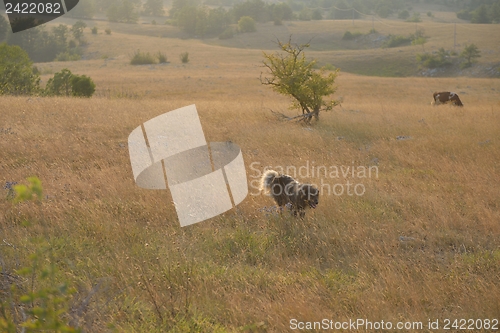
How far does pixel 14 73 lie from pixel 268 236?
20.5 meters

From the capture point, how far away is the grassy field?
4594mm

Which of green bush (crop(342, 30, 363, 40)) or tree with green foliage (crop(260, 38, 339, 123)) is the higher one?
green bush (crop(342, 30, 363, 40))

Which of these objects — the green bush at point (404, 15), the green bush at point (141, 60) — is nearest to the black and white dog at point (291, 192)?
the green bush at point (141, 60)

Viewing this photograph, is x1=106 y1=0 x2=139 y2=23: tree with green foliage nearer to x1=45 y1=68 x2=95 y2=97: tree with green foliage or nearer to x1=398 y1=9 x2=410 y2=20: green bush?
x1=398 y1=9 x2=410 y2=20: green bush

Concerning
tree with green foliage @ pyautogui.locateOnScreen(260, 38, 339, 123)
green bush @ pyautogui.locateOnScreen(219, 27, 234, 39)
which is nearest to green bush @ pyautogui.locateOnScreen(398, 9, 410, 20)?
green bush @ pyautogui.locateOnScreen(219, 27, 234, 39)

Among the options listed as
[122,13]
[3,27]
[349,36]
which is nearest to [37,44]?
[3,27]

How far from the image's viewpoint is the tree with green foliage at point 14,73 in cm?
2158

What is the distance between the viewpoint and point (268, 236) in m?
6.33

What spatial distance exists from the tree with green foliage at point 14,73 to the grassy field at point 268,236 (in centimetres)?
943

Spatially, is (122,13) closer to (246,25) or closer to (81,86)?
(246,25)

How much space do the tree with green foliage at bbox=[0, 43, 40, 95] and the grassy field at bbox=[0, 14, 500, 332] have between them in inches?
371

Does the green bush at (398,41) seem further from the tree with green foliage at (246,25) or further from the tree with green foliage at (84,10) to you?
the tree with green foliage at (84,10)

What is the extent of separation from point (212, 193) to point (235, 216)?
1.05 metres

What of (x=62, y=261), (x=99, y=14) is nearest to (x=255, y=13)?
(x=99, y=14)
